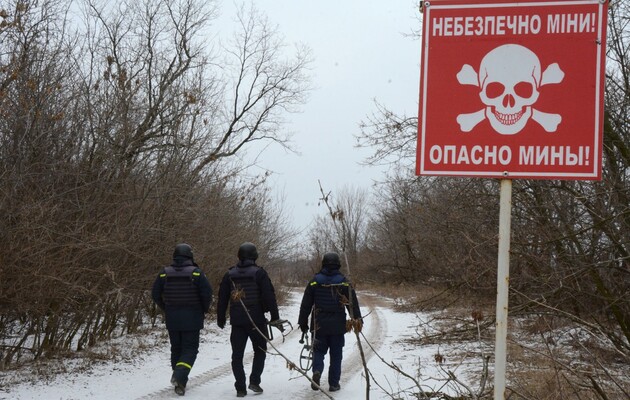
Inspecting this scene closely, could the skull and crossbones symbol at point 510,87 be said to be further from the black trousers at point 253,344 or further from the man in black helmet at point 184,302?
the man in black helmet at point 184,302

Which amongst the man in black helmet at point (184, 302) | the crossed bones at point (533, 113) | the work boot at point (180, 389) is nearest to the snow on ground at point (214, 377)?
the work boot at point (180, 389)

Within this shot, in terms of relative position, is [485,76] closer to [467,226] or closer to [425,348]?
[467,226]

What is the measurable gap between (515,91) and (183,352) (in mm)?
6867

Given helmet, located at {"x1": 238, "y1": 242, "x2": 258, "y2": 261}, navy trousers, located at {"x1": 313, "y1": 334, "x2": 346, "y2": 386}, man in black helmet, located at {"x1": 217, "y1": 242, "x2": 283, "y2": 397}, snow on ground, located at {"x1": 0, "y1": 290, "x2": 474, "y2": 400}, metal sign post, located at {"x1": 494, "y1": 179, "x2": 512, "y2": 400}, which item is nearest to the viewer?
metal sign post, located at {"x1": 494, "y1": 179, "x2": 512, "y2": 400}

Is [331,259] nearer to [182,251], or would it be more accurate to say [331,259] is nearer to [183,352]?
[182,251]

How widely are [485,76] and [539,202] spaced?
737 cm

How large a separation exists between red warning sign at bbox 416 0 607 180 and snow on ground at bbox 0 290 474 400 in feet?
11.1

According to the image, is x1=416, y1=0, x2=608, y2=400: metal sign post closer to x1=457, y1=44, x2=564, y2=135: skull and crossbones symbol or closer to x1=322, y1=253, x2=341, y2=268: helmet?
x1=457, y1=44, x2=564, y2=135: skull and crossbones symbol

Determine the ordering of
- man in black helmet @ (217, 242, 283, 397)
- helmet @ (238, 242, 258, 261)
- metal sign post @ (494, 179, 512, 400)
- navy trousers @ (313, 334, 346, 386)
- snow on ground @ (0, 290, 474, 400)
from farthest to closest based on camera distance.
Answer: helmet @ (238, 242, 258, 261) < navy trousers @ (313, 334, 346, 386) < man in black helmet @ (217, 242, 283, 397) < snow on ground @ (0, 290, 474, 400) < metal sign post @ (494, 179, 512, 400)

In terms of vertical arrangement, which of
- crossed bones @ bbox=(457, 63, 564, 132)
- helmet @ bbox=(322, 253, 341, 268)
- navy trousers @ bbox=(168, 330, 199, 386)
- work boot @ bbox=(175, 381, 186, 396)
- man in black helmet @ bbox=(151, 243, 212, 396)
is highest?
crossed bones @ bbox=(457, 63, 564, 132)

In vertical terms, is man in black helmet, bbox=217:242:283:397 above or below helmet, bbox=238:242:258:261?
below

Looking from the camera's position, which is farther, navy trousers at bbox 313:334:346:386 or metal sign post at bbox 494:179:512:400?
navy trousers at bbox 313:334:346:386

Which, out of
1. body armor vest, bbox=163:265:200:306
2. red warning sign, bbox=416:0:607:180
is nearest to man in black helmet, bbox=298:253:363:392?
body armor vest, bbox=163:265:200:306

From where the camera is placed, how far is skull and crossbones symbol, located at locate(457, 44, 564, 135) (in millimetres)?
2885
